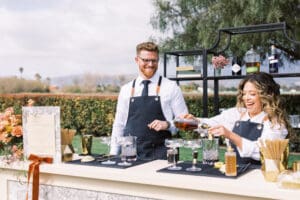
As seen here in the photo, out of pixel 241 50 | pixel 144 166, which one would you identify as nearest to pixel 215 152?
pixel 144 166

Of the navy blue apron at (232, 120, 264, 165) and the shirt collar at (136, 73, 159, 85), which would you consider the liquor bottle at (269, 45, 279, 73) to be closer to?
the shirt collar at (136, 73, 159, 85)

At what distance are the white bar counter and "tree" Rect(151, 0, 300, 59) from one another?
5.72m

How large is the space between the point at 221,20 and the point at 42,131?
254 inches

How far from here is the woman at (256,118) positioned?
238cm

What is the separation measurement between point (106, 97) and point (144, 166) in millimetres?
9379

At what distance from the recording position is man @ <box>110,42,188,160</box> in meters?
3.11

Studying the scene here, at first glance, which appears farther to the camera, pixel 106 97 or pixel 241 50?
pixel 106 97

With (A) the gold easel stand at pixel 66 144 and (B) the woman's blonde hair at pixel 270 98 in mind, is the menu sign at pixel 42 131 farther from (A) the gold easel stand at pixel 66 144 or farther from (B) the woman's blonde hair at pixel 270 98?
(B) the woman's blonde hair at pixel 270 98

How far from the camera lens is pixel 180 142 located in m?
2.29

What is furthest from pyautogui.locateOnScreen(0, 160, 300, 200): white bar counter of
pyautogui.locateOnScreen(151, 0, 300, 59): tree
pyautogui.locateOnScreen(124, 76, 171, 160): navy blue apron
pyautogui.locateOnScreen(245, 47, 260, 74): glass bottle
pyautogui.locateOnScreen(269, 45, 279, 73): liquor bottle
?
pyautogui.locateOnScreen(151, 0, 300, 59): tree

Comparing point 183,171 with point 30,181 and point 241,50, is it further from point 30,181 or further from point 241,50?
point 241,50

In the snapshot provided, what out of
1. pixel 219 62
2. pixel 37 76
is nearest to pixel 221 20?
pixel 219 62

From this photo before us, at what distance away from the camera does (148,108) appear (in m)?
3.20

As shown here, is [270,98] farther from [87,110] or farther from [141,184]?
[87,110]
